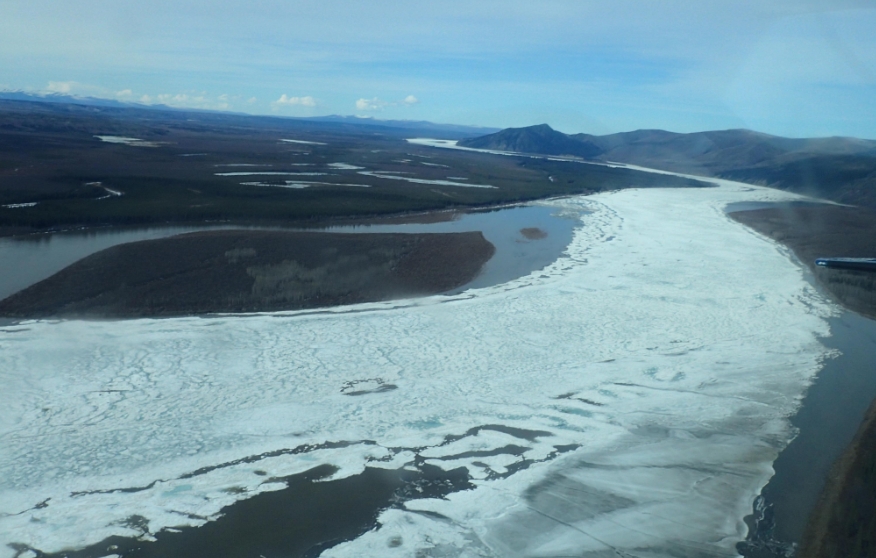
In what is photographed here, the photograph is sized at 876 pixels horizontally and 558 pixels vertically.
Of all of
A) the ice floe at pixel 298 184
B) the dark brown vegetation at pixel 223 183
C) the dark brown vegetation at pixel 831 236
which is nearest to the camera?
the dark brown vegetation at pixel 831 236

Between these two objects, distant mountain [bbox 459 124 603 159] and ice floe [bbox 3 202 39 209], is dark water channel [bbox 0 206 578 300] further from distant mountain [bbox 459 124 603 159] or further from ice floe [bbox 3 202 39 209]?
distant mountain [bbox 459 124 603 159]

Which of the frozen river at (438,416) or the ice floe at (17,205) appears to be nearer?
the frozen river at (438,416)

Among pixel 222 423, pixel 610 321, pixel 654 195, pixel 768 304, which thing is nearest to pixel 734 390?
pixel 610 321

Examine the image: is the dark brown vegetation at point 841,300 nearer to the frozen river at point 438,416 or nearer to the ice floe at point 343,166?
the frozen river at point 438,416

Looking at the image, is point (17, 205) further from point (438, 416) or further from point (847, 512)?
point (847, 512)

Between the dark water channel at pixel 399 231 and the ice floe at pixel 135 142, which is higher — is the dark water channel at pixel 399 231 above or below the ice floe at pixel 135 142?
below

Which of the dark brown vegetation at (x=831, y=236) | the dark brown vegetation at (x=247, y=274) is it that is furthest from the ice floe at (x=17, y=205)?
the dark brown vegetation at (x=831, y=236)

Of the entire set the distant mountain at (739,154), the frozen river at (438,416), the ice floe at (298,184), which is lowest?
the frozen river at (438,416)

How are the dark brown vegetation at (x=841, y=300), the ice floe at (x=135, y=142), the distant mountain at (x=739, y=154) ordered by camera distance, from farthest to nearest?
the ice floe at (x=135, y=142) < the distant mountain at (x=739, y=154) < the dark brown vegetation at (x=841, y=300)

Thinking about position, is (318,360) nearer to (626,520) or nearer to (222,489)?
(222,489)
